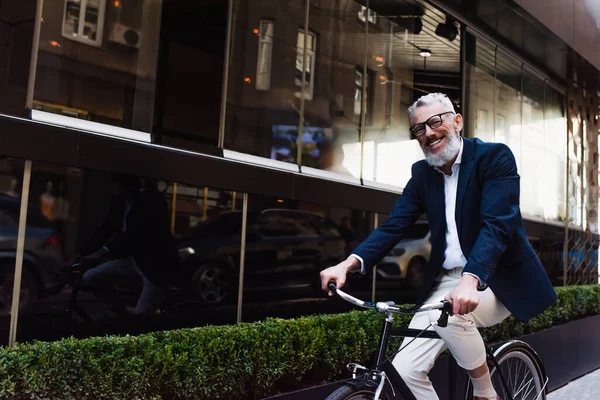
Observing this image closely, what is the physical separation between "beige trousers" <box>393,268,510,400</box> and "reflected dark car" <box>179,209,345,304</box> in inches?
84.6

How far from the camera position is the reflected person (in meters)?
4.21

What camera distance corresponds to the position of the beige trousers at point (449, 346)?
9.92 feet

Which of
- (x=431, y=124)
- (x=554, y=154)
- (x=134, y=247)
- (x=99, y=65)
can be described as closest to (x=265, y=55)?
(x=99, y=65)

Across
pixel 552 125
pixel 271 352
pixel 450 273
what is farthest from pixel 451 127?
pixel 552 125

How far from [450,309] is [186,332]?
6.75ft

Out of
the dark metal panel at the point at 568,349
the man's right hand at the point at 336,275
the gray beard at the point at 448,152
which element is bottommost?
the dark metal panel at the point at 568,349

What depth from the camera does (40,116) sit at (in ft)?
13.0

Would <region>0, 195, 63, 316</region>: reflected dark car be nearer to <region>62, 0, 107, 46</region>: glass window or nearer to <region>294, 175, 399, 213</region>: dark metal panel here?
<region>62, 0, 107, 46</region>: glass window

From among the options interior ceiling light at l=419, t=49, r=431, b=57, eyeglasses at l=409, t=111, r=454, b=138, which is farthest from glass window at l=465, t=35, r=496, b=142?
eyeglasses at l=409, t=111, r=454, b=138

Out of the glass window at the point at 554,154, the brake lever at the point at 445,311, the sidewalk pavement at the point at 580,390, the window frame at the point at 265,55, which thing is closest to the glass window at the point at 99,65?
the window frame at the point at 265,55

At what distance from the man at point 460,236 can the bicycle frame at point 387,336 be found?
4.9 inches

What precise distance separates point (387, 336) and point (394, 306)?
16 cm

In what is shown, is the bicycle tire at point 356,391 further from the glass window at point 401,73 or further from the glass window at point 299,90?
the glass window at point 401,73

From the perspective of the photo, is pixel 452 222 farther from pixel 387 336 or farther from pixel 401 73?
pixel 401 73
